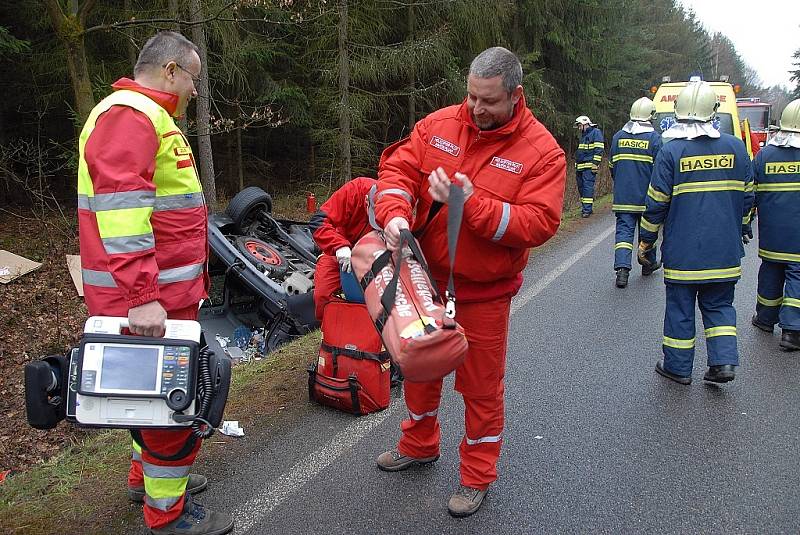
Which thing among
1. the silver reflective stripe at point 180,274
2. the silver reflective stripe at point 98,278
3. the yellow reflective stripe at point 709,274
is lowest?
the yellow reflective stripe at point 709,274

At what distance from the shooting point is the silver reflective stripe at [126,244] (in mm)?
2342

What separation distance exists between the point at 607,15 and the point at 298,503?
2120 cm

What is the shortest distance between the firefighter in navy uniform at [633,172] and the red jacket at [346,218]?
4265 millimetres

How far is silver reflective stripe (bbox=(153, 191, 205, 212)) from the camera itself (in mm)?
2609

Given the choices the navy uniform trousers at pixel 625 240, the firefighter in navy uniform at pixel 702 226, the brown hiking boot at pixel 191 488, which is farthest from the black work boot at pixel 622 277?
the brown hiking boot at pixel 191 488

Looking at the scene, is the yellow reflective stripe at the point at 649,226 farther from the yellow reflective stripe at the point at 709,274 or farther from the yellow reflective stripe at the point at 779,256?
the yellow reflective stripe at the point at 779,256

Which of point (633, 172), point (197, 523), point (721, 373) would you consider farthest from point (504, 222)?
point (633, 172)

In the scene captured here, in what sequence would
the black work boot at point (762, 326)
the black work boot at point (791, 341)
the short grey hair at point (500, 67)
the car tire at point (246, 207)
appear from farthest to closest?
1. the car tire at point (246, 207)
2. the black work boot at point (762, 326)
3. the black work boot at point (791, 341)
4. the short grey hair at point (500, 67)

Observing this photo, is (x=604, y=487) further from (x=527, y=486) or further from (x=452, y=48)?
(x=452, y=48)

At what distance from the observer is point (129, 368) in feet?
7.80

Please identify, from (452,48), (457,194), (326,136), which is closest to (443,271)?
(457,194)

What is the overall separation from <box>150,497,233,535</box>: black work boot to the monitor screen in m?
0.76

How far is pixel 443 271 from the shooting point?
2.95 m

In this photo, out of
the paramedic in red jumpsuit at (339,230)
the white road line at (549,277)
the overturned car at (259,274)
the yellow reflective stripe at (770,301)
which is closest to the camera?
the paramedic in red jumpsuit at (339,230)
